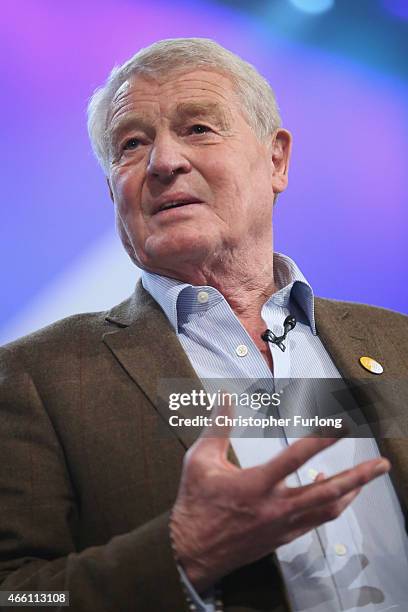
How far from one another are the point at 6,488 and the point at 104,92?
109 centimetres

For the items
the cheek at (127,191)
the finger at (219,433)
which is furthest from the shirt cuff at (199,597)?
the cheek at (127,191)

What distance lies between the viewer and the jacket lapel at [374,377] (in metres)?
1.53

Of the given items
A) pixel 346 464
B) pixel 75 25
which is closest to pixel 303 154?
pixel 75 25

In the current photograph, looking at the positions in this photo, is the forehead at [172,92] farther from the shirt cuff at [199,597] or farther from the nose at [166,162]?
the shirt cuff at [199,597]

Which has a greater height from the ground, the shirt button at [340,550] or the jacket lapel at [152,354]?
the jacket lapel at [152,354]

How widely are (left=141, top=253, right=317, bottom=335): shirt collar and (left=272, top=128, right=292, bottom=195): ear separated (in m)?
0.22

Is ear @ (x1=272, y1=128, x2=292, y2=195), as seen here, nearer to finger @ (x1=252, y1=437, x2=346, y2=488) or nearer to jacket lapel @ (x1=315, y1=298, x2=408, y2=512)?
jacket lapel @ (x1=315, y1=298, x2=408, y2=512)

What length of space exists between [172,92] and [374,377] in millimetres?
828

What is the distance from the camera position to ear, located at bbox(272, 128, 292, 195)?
6.96 feet

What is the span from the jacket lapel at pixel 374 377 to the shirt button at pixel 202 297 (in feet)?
0.93

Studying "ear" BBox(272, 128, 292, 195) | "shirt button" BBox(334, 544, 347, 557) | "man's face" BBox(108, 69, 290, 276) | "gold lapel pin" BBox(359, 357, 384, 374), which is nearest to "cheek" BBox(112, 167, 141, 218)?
"man's face" BBox(108, 69, 290, 276)

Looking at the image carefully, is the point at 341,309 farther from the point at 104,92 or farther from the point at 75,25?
the point at 75,25

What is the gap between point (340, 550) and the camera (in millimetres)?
1400

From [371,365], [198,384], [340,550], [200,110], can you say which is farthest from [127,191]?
[340,550]
